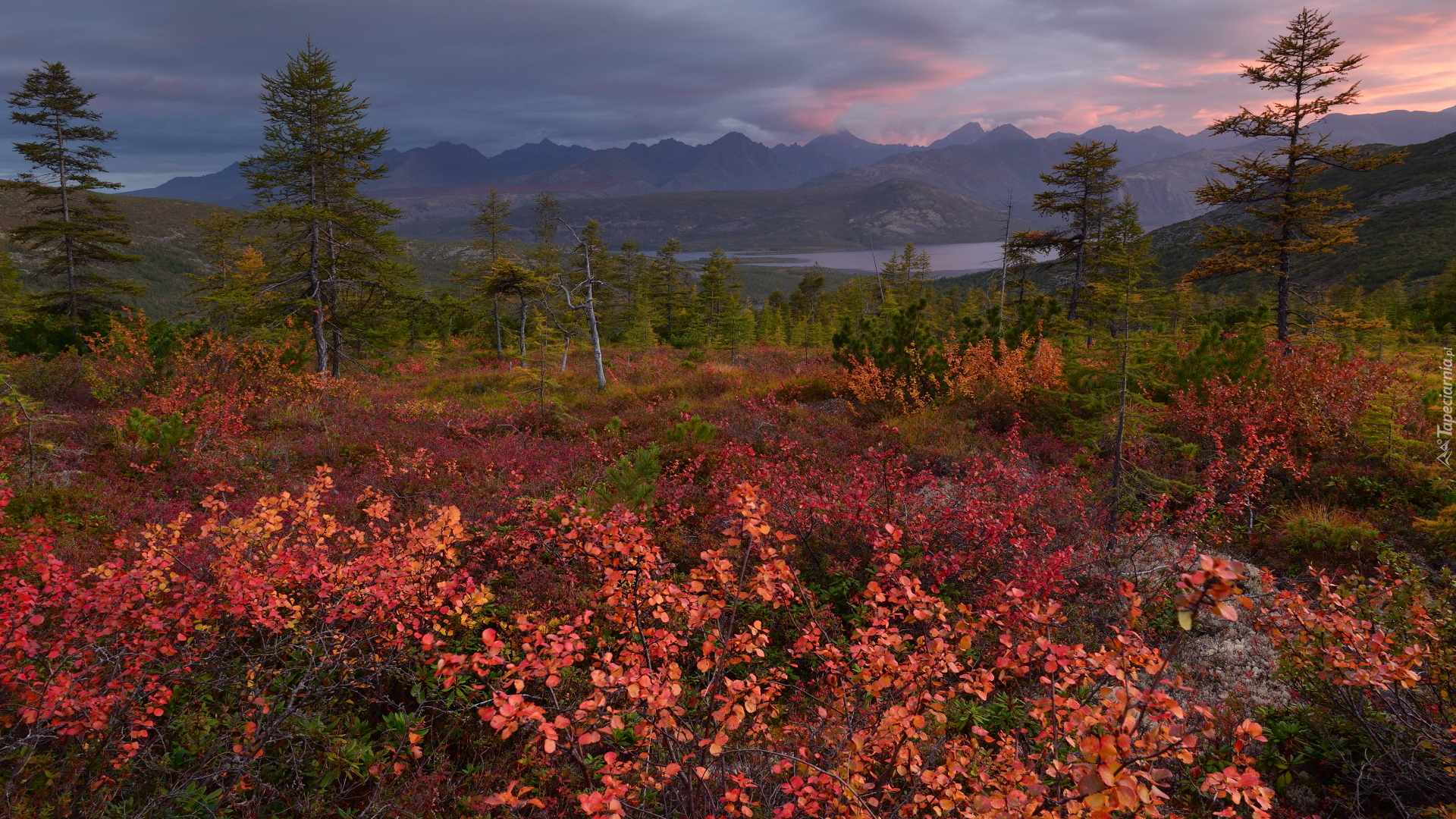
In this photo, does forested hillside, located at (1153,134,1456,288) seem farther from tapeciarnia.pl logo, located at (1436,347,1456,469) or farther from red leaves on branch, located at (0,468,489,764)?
red leaves on branch, located at (0,468,489,764)

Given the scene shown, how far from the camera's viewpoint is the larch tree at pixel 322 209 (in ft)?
59.1

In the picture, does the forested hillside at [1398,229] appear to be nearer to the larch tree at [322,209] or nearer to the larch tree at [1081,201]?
the larch tree at [1081,201]

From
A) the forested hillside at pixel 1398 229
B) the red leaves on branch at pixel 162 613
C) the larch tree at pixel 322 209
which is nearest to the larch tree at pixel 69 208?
the larch tree at pixel 322 209

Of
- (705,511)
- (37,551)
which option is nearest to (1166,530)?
(705,511)

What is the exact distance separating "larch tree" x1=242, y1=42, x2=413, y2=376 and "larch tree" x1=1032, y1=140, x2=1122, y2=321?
82.7ft

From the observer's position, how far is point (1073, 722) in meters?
2.44

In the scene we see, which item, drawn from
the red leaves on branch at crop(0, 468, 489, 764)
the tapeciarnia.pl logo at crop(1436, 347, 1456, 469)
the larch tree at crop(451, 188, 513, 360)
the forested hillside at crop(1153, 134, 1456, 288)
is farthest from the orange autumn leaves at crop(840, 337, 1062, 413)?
the forested hillside at crop(1153, 134, 1456, 288)

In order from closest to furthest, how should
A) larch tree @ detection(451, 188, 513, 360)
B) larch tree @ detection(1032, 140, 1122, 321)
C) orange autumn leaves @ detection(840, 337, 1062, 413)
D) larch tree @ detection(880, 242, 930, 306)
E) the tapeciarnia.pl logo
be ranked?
the tapeciarnia.pl logo, orange autumn leaves @ detection(840, 337, 1062, 413), larch tree @ detection(1032, 140, 1122, 321), larch tree @ detection(451, 188, 513, 360), larch tree @ detection(880, 242, 930, 306)

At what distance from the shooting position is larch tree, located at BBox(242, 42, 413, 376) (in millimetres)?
18000

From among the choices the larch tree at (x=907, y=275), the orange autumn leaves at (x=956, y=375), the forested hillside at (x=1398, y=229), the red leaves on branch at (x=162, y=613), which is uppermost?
the forested hillside at (x=1398, y=229)

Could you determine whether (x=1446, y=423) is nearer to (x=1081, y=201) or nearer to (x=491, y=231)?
(x=1081, y=201)

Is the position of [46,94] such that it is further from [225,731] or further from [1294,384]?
[1294,384]

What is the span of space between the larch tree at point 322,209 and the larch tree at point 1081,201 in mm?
25220

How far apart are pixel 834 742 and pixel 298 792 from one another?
3446 mm
